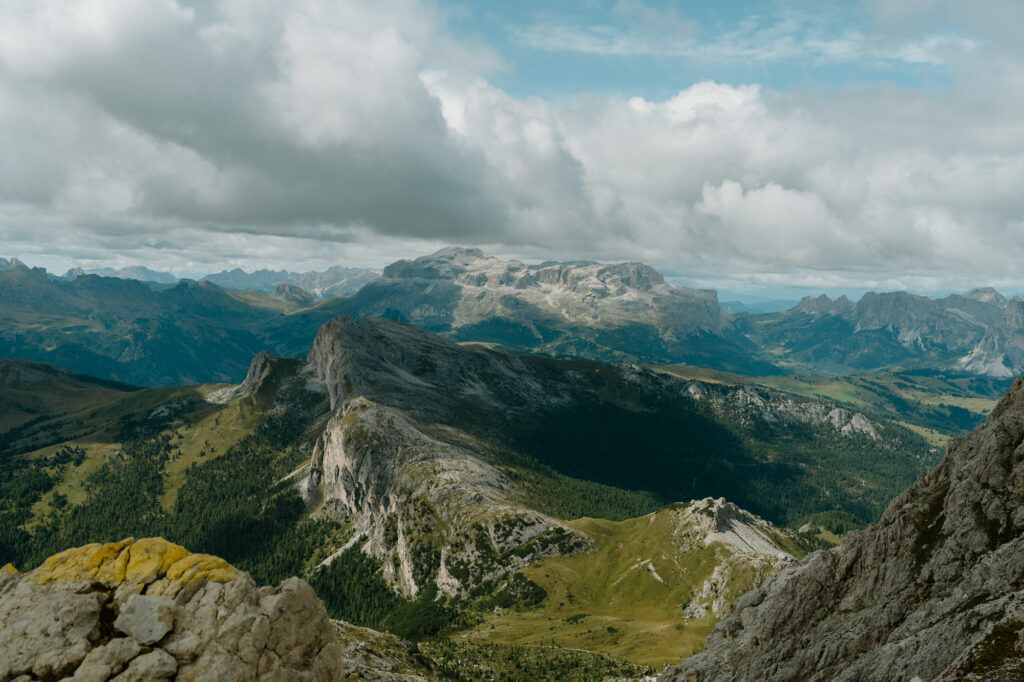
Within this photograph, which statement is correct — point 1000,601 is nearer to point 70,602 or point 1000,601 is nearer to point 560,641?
point 70,602

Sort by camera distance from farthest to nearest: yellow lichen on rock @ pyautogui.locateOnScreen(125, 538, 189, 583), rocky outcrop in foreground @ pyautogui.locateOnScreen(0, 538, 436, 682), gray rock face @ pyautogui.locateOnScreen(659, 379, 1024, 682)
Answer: yellow lichen on rock @ pyautogui.locateOnScreen(125, 538, 189, 583), gray rock face @ pyautogui.locateOnScreen(659, 379, 1024, 682), rocky outcrop in foreground @ pyautogui.locateOnScreen(0, 538, 436, 682)

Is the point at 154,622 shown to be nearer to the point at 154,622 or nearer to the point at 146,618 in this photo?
the point at 154,622

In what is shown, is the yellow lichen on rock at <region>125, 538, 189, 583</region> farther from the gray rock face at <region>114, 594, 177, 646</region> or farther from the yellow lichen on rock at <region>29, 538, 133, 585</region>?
the gray rock face at <region>114, 594, 177, 646</region>

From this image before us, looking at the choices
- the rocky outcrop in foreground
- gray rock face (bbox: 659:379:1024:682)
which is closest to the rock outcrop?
the rocky outcrop in foreground

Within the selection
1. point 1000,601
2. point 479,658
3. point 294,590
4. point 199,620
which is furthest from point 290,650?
point 479,658

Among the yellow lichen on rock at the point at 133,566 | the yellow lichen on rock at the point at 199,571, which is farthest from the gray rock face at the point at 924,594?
the yellow lichen on rock at the point at 133,566

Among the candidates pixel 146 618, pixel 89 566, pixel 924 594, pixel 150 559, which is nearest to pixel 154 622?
pixel 146 618
